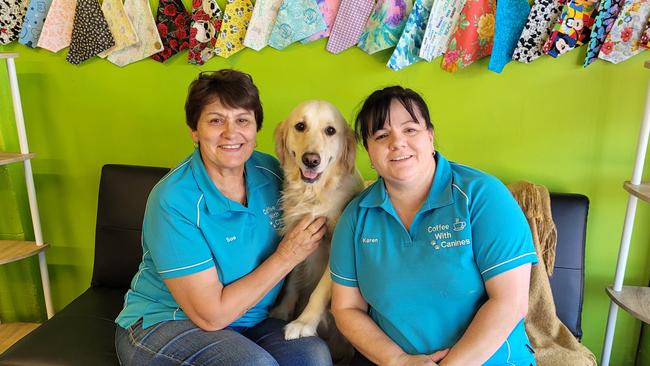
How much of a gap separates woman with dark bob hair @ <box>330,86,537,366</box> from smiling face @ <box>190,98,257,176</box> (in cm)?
37

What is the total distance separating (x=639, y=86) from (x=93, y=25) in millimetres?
2379

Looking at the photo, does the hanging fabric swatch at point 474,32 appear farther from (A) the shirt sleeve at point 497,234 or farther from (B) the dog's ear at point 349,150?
(A) the shirt sleeve at point 497,234

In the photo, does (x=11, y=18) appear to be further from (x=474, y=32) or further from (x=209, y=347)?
(x=474, y=32)

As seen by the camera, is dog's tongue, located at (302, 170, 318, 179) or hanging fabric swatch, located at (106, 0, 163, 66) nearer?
dog's tongue, located at (302, 170, 318, 179)

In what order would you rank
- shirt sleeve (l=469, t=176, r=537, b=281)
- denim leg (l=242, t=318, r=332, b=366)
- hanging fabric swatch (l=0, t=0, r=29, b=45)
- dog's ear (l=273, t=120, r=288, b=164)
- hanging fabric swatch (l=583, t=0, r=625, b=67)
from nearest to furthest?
shirt sleeve (l=469, t=176, r=537, b=281), denim leg (l=242, t=318, r=332, b=366), dog's ear (l=273, t=120, r=288, b=164), hanging fabric swatch (l=583, t=0, r=625, b=67), hanging fabric swatch (l=0, t=0, r=29, b=45)

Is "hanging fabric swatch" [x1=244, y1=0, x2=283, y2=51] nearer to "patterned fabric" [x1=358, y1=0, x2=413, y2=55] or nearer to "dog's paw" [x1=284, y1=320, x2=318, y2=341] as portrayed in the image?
"patterned fabric" [x1=358, y1=0, x2=413, y2=55]

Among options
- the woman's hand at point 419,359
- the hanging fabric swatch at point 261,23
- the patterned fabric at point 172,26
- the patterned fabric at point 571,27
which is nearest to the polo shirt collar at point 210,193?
the woman's hand at point 419,359

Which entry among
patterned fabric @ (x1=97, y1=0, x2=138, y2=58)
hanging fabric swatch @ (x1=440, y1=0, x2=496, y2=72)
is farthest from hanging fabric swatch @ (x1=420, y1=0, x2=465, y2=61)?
patterned fabric @ (x1=97, y1=0, x2=138, y2=58)

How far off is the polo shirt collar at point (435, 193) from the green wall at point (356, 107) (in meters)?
0.85

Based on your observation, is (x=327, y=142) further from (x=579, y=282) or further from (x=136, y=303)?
(x=579, y=282)

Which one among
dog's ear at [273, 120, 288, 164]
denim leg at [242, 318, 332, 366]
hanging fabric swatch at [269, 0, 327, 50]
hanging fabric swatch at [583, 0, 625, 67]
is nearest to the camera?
denim leg at [242, 318, 332, 366]

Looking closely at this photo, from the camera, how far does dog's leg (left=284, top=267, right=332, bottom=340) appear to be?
155 centimetres

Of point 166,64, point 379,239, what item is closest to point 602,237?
point 379,239

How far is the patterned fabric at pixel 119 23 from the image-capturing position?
7.17 ft
